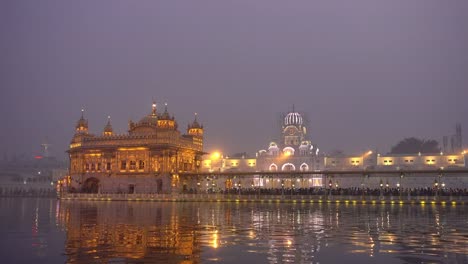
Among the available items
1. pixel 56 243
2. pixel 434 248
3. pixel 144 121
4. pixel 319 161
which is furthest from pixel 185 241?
pixel 319 161

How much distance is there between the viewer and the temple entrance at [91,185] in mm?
79312

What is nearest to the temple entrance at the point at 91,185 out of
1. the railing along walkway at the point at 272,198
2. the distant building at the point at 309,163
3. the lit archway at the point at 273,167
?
the railing along walkway at the point at 272,198

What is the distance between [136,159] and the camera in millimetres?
76000

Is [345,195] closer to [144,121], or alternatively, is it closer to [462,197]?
[462,197]

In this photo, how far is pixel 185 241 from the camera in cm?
1962

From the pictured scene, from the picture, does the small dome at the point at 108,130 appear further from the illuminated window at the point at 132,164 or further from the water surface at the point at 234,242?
the water surface at the point at 234,242

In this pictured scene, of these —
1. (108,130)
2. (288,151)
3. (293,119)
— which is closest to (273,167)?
(288,151)

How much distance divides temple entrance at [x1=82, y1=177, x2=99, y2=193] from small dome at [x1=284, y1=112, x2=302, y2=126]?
216 ft

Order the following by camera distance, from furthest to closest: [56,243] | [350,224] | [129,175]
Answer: [129,175] < [350,224] < [56,243]

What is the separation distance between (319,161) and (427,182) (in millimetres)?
23650

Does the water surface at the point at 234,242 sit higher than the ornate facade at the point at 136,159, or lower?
lower

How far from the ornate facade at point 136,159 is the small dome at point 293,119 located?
55763mm

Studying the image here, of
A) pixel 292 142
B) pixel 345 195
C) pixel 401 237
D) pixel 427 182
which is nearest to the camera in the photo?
pixel 401 237

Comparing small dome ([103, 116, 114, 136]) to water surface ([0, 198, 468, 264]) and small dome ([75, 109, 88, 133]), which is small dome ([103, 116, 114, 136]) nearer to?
small dome ([75, 109, 88, 133])
